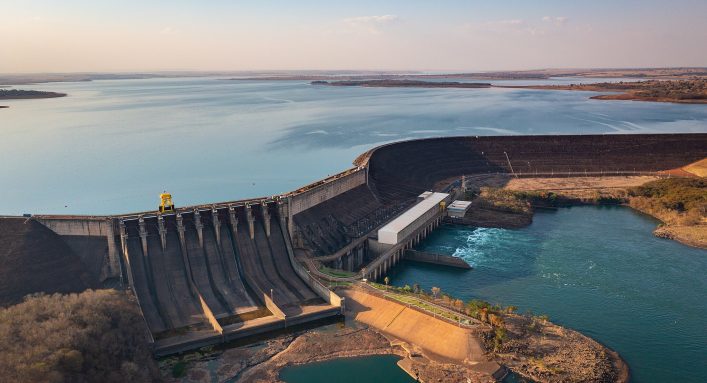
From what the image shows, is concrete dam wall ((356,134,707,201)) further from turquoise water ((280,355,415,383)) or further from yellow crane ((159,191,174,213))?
turquoise water ((280,355,415,383))

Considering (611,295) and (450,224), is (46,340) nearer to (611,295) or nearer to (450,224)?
(611,295)

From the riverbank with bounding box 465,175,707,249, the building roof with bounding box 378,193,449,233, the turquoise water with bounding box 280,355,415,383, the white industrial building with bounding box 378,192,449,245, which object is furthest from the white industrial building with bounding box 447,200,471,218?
the turquoise water with bounding box 280,355,415,383

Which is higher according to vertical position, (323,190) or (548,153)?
(323,190)

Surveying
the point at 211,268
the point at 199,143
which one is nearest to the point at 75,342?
the point at 211,268

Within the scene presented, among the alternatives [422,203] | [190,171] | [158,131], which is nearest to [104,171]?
[190,171]

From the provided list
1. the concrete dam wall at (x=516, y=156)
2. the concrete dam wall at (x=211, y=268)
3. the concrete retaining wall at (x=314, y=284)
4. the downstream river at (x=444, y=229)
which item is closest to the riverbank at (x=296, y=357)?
the concrete retaining wall at (x=314, y=284)

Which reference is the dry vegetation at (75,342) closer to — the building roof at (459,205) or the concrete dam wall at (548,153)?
the building roof at (459,205)

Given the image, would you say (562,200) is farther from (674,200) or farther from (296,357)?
(296,357)
